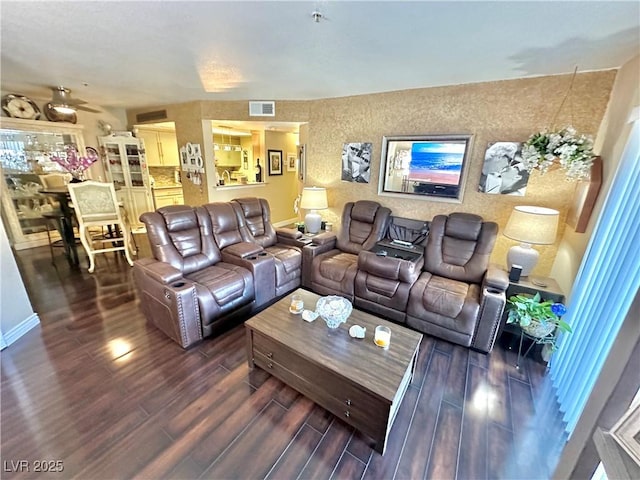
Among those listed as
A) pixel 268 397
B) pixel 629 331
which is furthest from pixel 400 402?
Result: pixel 629 331

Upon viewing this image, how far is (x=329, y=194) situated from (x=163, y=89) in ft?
9.10

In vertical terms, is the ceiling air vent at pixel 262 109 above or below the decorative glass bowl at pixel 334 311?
above

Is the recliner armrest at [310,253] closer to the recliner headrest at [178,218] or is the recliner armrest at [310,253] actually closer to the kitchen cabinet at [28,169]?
the recliner headrest at [178,218]

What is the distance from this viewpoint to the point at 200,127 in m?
4.45

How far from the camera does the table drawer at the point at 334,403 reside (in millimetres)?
1437

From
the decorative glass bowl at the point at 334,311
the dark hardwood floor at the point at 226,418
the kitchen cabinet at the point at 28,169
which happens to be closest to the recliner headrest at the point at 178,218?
the dark hardwood floor at the point at 226,418

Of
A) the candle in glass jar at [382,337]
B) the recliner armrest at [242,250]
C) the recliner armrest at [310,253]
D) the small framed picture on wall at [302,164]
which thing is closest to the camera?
the candle in glass jar at [382,337]

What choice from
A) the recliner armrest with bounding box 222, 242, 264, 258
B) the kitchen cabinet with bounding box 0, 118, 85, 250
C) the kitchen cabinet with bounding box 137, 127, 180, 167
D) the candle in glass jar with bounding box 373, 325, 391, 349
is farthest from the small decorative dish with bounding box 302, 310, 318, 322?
the kitchen cabinet with bounding box 137, 127, 180, 167

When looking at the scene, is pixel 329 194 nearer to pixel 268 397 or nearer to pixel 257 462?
pixel 268 397

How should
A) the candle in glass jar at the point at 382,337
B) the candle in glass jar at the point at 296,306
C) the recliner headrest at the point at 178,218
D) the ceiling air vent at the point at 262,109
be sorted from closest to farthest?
the candle in glass jar at the point at 382,337 → the candle in glass jar at the point at 296,306 → the recliner headrest at the point at 178,218 → the ceiling air vent at the point at 262,109

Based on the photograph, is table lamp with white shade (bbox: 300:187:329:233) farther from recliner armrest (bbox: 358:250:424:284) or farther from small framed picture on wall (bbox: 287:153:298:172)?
small framed picture on wall (bbox: 287:153:298:172)

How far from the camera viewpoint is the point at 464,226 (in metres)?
2.80

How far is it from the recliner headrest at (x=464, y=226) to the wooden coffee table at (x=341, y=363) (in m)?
1.46

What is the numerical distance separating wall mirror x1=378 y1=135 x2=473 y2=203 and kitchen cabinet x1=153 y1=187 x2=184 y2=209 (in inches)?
197
